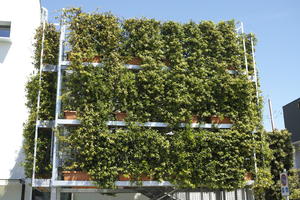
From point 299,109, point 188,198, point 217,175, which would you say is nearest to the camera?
point 217,175

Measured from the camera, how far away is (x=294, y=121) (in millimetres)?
29016

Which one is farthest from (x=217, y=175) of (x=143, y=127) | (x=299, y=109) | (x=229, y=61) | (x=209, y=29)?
→ (x=299, y=109)

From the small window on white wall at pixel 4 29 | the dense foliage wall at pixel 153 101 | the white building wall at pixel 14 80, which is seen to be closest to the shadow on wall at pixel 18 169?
the white building wall at pixel 14 80

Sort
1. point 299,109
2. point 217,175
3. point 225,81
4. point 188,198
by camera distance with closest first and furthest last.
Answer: point 217,175
point 225,81
point 188,198
point 299,109

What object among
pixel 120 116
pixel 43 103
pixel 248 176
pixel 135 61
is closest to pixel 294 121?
pixel 248 176

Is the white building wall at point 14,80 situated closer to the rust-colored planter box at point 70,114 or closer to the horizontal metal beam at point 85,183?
the horizontal metal beam at point 85,183

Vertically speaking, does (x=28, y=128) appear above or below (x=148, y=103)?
below

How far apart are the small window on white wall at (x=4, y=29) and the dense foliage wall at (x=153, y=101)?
2.20 m

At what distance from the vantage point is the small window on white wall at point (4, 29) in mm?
16344

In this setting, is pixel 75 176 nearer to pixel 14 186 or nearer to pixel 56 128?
pixel 56 128

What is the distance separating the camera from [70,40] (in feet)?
47.4

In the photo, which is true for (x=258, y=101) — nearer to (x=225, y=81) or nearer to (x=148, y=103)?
(x=225, y=81)

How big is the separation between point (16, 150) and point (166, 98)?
667 centimetres

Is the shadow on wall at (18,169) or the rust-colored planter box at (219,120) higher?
the rust-colored planter box at (219,120)
